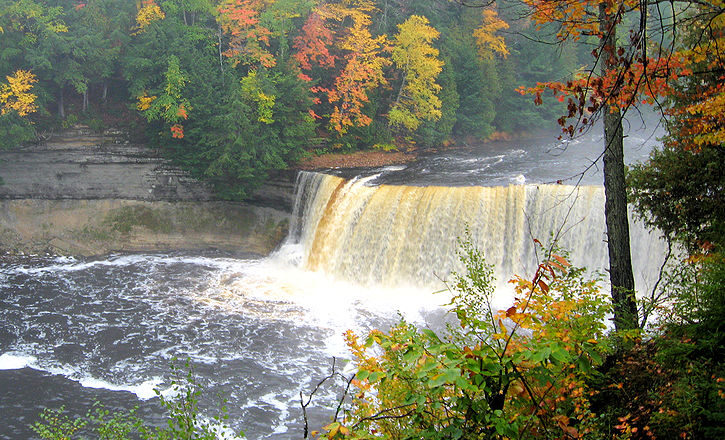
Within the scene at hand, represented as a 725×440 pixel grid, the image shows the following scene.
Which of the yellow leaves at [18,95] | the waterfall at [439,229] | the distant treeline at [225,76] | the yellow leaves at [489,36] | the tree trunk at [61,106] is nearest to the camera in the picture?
the waterfall at [439,229]

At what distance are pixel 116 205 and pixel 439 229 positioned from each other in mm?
11706

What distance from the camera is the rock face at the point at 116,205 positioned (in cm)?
2092

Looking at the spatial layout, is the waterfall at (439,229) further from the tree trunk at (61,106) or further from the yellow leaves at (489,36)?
the yellow leaves at (489,36)

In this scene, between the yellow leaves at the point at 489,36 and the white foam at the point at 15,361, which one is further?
the yellow leaves at the point at 489,36

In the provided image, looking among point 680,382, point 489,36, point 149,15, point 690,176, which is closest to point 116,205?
point 149,15

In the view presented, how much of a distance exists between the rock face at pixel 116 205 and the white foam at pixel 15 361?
25.6ft

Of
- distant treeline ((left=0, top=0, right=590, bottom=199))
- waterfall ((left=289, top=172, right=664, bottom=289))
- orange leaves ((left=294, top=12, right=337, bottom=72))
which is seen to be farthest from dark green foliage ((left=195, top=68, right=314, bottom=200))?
waterfall ((left=289, top=172, right=664, bottom=289))

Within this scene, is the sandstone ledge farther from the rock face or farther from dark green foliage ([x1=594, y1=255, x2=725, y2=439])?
dark green foliage ([x1=594, y1=255, x2=725, y2=439])

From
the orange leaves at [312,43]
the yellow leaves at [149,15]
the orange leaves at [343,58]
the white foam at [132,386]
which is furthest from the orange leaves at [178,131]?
the white foam at [132,386]

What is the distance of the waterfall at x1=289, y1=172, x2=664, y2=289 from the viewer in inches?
651

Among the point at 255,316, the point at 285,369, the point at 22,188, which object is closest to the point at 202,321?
the point at 255,316

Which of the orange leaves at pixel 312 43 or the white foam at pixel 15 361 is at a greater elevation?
the orange leaves at pixel 312 43

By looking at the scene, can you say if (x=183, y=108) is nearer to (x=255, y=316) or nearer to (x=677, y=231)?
(x=255, y=316)

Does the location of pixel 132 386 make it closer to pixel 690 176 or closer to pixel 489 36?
pixel 690 176
